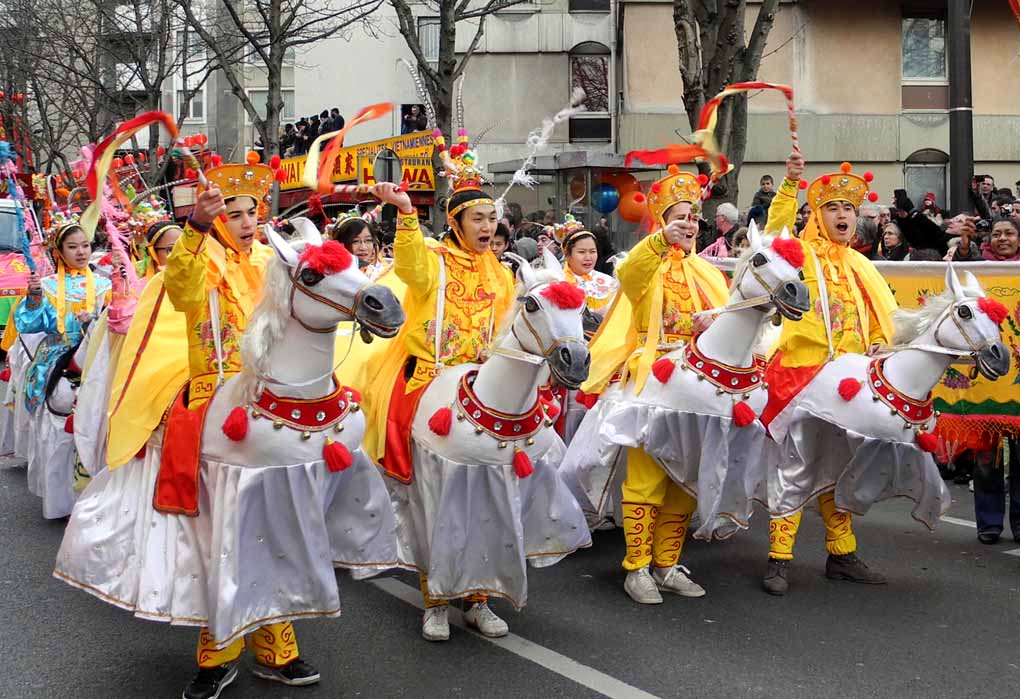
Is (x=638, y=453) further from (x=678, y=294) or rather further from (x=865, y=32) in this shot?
(x=865, y=32)

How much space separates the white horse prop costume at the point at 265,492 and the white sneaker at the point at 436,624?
3.35 ft

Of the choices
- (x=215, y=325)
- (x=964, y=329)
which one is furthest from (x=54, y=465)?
(x=964, y=329)

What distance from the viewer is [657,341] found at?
6457 mm

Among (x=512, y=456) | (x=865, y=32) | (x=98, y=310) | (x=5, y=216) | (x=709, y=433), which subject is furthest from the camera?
(x=865, y=32)

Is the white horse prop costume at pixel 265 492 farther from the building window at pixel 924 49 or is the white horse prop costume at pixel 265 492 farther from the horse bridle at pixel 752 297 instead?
the building window at pixel 924 49

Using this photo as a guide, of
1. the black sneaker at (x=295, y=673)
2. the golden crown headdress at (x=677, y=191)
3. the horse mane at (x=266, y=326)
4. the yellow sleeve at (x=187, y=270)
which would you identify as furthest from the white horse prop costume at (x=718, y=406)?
the yellow sleeve at (x=187, y=270)

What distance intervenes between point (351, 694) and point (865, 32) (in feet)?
73.8

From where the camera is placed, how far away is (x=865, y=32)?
24656 mm

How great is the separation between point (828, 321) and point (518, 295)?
2.20m

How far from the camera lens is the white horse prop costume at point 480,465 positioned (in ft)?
17.1

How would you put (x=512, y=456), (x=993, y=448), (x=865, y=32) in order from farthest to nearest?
1. (x=865, y=32)
2. (x=993, y=448)
3. (x=512, y=456)

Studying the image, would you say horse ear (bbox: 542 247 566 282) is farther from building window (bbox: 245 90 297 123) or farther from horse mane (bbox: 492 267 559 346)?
building window (bbox: 245 90 297 123)

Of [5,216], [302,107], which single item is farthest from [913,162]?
[5,216]

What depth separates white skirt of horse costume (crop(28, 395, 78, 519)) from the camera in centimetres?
836
